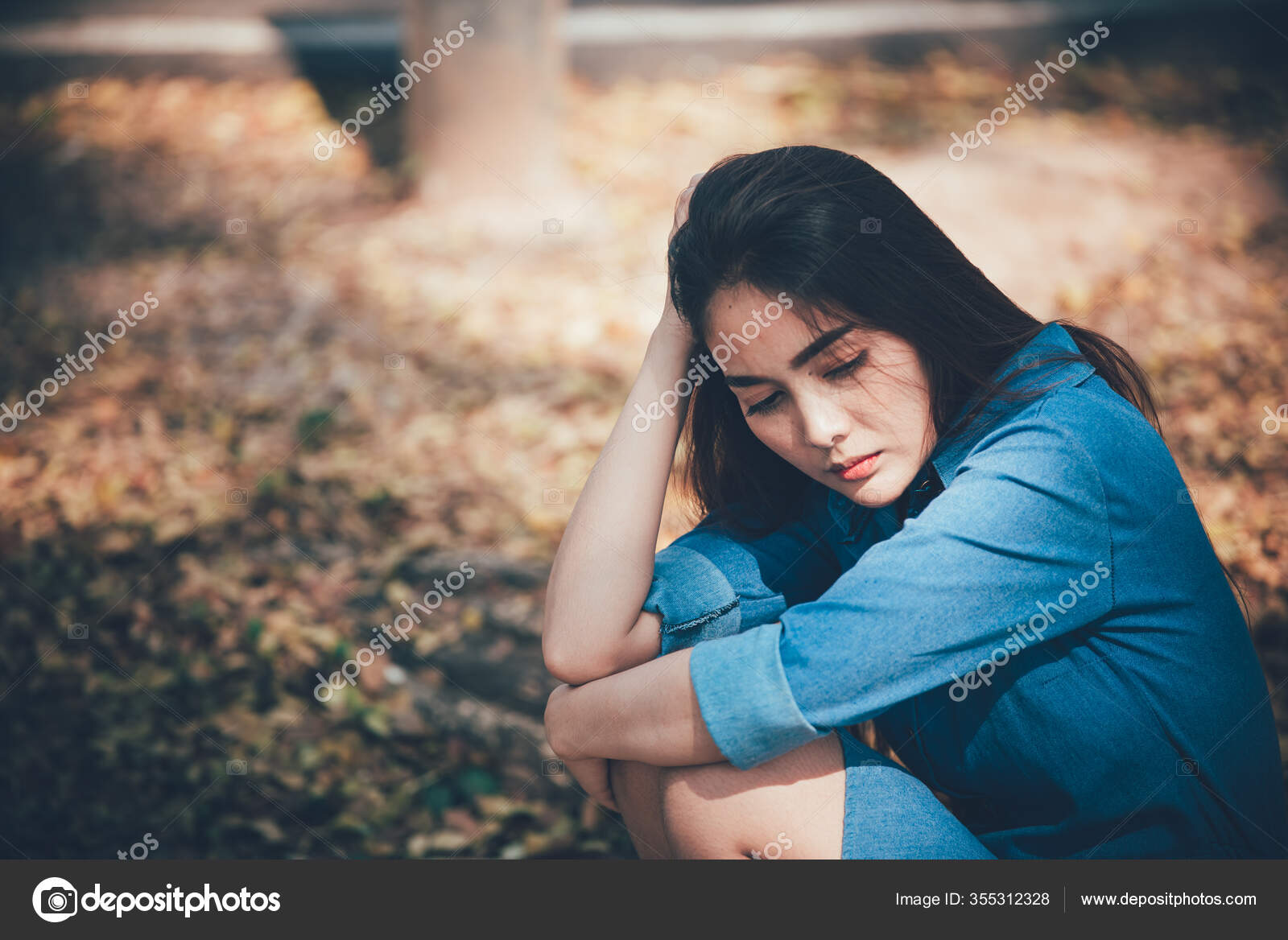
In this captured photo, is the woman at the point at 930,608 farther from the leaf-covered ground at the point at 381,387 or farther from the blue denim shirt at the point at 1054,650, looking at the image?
the leaf-covered ground at the point at 381,387

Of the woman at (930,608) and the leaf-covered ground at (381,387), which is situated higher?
the woman at (930,608)

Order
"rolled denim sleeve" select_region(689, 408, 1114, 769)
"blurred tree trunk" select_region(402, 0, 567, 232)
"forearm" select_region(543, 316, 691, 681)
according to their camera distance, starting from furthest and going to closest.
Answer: "blurred tree trunk" select_region(402, 0, 567, 232) < "forearm" select_region(543, 316, 691, 681) < "rolled denim sleeve" select_region(689, 408, 1114, 769)

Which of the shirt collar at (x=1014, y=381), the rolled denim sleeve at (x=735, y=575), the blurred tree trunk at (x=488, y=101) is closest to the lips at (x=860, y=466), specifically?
the shirt collar at (x=1014, y=381)

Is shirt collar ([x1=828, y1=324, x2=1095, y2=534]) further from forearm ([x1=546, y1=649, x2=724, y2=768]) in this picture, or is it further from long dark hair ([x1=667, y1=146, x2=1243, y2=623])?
forearm ([x1=546, y1=649, x2=724, y2=768])

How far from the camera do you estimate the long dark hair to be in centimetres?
162

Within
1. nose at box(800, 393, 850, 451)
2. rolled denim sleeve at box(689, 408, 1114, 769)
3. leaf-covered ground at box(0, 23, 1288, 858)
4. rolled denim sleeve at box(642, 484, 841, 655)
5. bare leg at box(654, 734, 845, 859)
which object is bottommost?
leaf-covered ground at box(0, 23, 1288, 858)

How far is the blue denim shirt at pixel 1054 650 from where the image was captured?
4.83ft

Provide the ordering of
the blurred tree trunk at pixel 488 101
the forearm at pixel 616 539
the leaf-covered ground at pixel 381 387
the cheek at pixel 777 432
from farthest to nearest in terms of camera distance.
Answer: the blurred tree trunk at pixel 488 101 < the leaf-covered ground at pixel 381 387 < the forearm at pixel 616 539 < the cheek at pixel 777 432

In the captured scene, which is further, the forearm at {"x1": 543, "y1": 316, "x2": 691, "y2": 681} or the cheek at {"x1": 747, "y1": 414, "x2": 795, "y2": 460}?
the forearm at {"x1": 543, "y1": 316, "x2": 691, "y2": 681}

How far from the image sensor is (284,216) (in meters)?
5.47

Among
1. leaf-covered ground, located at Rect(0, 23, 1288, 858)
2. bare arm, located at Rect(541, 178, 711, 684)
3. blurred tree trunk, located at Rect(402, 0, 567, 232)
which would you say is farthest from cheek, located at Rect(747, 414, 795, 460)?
blurred tree trunk, located at Rect(402, 0, 567, 232)

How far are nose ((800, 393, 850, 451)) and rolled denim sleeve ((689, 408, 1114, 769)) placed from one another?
0.21 m

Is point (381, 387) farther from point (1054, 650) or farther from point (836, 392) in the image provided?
point (1054, 650)

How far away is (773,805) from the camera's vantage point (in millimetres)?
1664
